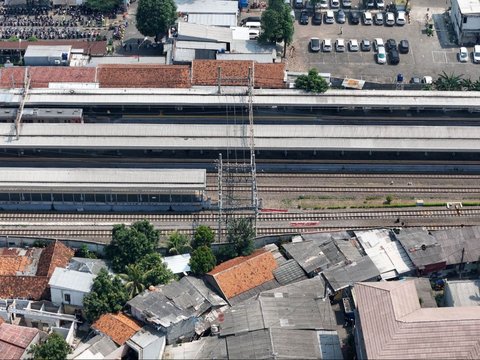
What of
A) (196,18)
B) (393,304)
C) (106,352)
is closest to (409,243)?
(393,304)

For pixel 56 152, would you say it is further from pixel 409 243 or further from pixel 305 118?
pixel 409 243

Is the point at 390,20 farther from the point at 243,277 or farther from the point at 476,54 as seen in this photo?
the point at 243,277

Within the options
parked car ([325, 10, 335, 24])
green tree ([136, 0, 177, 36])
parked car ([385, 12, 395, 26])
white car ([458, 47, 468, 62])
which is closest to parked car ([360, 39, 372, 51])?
parked car ([385, 12, 395, 26])

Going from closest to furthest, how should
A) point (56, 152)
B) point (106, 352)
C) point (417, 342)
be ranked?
point (417, 342), point (106, 352), point (56, 152)

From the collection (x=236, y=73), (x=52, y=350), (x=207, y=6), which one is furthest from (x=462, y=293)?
(x=207, y=6)

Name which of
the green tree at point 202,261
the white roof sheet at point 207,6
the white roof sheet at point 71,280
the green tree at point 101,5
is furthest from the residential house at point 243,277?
the green tree at point 101,5

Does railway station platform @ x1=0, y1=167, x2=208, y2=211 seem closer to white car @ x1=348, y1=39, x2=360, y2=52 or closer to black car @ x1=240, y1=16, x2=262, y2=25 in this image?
white car @ x1=348, y1=39, x2=360, y2=52
